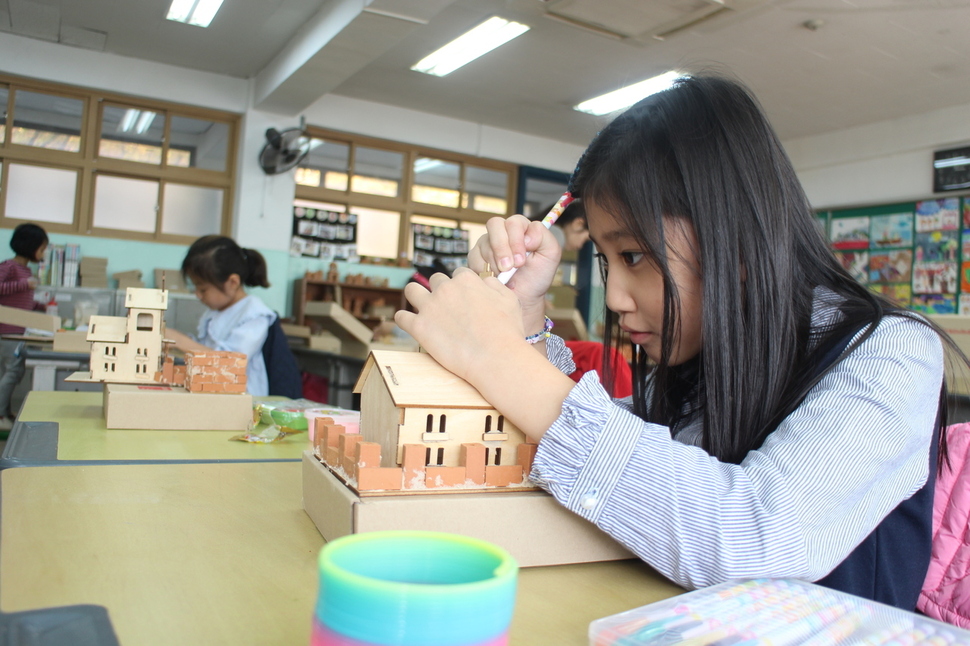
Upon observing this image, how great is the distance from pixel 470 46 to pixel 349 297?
2604 millimetres

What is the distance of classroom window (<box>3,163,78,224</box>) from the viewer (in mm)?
5469

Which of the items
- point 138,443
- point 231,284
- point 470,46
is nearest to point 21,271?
point 231,284

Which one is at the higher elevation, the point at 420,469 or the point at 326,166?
the point at 326,166

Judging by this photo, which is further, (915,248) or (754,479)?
(915,248)

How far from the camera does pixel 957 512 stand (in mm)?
808

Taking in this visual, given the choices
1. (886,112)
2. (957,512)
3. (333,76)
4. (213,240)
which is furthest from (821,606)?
(886,112)

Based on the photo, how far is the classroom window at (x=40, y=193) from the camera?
17.9 feet

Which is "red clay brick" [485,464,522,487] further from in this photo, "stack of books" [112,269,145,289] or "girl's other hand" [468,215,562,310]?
"stack of books" [112,269,145,289]

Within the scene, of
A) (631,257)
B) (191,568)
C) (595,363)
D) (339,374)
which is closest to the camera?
(191,568)

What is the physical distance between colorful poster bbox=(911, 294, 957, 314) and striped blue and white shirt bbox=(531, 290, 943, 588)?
19.7 ft

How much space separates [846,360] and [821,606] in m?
0.31

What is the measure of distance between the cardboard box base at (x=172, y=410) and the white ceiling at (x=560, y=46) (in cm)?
307

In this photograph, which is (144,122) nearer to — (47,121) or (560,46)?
(47,121)

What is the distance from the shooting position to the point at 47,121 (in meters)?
5.62
